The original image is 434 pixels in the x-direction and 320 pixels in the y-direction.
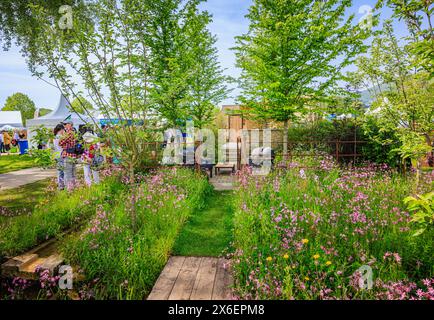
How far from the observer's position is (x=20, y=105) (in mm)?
67062

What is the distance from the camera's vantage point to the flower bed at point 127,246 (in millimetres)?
3283

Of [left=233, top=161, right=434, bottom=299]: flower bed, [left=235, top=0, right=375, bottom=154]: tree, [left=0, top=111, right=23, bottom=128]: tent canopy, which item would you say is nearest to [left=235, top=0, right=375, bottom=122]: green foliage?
[left=235, top=0, right=375, bottom=154]: tree

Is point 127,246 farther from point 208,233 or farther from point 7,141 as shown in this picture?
point 7,141

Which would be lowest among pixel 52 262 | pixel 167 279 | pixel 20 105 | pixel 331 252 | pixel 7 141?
pixel 167 279

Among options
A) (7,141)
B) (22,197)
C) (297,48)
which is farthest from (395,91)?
(7,141)

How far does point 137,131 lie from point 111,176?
168 inches

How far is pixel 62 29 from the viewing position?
13.5ft

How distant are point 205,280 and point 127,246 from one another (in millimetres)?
1400

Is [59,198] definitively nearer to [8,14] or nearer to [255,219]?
[255,219]

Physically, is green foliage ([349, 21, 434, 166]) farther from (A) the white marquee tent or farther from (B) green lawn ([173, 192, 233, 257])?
(A) the white marquee tent

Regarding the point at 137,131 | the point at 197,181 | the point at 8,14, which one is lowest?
the point at 197,181

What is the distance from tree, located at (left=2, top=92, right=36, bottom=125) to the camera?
66375mm

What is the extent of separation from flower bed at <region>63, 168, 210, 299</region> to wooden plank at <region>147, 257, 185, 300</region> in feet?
0.39
